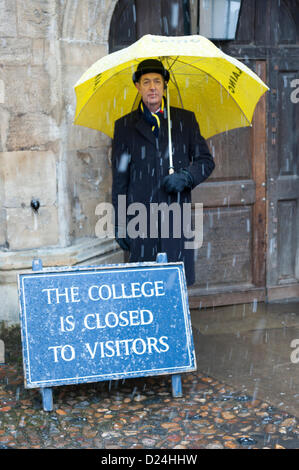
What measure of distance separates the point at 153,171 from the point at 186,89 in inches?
24.8

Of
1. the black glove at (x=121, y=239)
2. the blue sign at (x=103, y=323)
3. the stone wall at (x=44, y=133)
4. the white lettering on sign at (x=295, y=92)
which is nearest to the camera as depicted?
the blue sign at (x=103, y=323)

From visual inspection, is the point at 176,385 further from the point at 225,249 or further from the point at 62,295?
the point at 225,249

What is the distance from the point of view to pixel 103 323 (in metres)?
3.76

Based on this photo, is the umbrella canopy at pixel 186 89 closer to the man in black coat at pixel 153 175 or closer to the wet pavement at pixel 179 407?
the man in black coat at pixel 153 175

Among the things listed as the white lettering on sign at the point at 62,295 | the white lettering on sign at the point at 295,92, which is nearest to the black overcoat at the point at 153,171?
the white lettering on sign at the point at 62,295

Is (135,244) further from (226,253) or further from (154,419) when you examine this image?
(226,253)

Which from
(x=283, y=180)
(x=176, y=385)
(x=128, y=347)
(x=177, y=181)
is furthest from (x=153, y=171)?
(x=283, y=180)

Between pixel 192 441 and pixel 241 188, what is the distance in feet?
9.16

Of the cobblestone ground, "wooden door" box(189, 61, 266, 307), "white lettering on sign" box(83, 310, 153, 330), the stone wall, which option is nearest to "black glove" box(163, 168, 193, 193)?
"white lettering on sign" box(83, 310, 153, 330)

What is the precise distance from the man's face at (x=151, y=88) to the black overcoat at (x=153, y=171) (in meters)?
0.17

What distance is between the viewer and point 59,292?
3.75 metres

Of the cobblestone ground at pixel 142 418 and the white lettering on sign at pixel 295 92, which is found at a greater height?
the white lettering on sign at pixel 295 92

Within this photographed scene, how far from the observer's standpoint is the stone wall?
181 inches

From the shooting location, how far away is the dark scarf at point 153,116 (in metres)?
4.04
